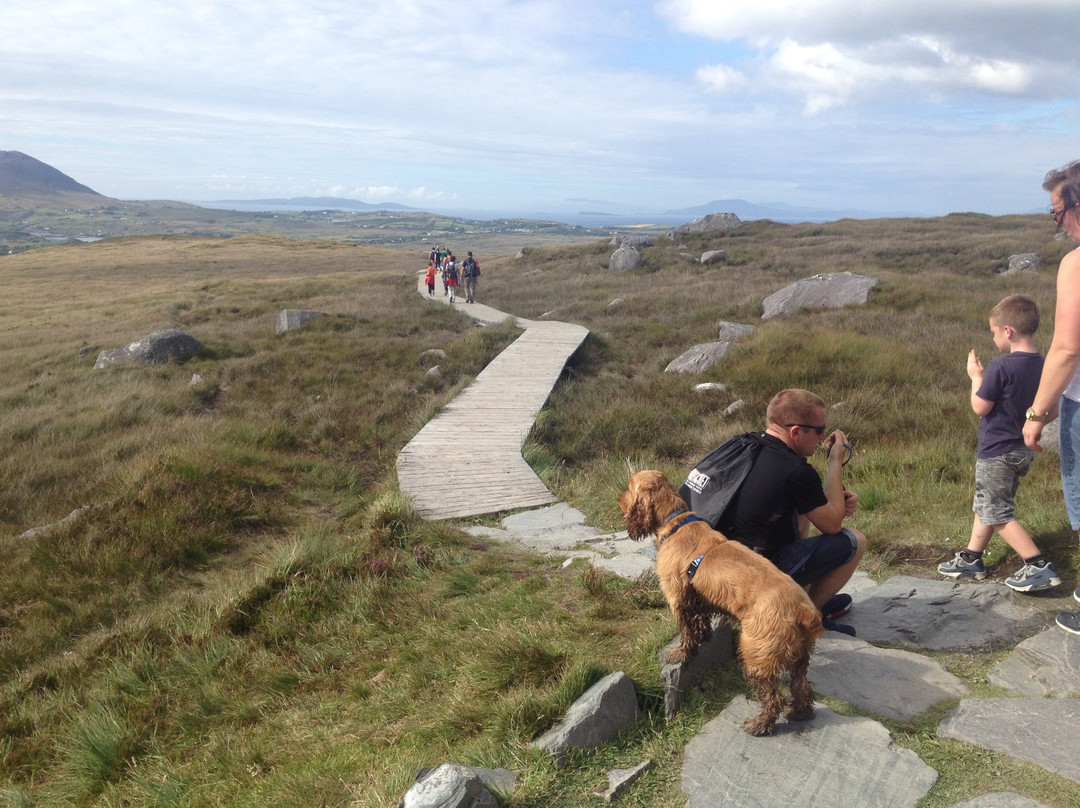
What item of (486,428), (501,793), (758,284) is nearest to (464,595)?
(501,793)

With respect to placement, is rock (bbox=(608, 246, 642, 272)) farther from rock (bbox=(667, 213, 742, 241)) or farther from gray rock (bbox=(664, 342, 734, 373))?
gray rock (bbox=(664, 342, 734, 373))

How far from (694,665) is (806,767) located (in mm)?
643

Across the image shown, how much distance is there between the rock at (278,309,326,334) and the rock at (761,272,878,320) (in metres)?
11.3

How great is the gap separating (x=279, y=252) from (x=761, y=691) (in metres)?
61.3

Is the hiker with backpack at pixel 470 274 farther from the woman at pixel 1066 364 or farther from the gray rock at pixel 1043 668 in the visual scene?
the gray rock at pixel 1043 668

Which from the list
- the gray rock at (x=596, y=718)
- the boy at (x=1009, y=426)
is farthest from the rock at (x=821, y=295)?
the gray rock at (x=596, y=718)

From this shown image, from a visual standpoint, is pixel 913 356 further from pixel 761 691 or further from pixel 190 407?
pixel 190 407

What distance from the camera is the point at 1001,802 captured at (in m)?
2.37

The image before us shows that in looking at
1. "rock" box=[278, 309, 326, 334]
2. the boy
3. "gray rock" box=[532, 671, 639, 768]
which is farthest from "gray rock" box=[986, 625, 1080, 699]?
"rock" box=[278, 309, 326, 334]

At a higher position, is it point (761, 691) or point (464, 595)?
point (761, 691)

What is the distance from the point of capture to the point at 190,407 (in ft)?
39.1

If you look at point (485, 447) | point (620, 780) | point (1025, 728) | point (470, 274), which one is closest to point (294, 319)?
point (470, 274)

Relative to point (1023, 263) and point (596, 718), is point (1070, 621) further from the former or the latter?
point (1023, 263)

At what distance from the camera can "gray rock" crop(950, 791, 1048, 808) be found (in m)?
2.34
